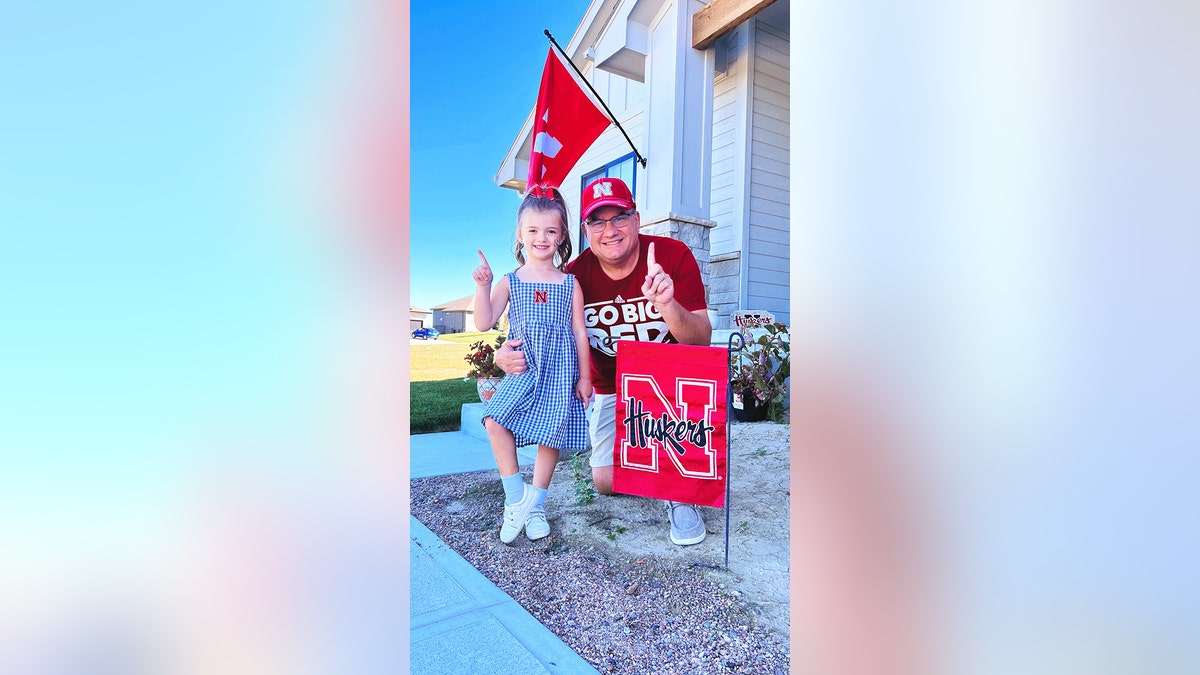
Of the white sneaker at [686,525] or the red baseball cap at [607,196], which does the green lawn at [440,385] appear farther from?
the white sneaker at [686,525]

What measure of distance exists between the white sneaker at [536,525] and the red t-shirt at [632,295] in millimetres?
768


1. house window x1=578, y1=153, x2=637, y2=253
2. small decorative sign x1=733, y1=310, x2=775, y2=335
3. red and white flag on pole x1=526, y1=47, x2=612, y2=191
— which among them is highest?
house window x1=578, y1=153, x2=637, y2=253

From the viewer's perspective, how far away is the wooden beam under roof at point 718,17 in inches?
150

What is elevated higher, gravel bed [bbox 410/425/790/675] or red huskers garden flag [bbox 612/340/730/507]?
red huskers garden flag [bbox 612/340/730/507]

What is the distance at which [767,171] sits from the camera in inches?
194

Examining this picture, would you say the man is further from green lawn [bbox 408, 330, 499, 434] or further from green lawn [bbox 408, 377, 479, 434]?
green lawn [bbox 408, 330, 499, 434]

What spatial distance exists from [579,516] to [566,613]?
2.83 feet

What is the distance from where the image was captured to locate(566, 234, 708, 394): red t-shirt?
2238 mm

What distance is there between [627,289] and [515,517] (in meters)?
1.07

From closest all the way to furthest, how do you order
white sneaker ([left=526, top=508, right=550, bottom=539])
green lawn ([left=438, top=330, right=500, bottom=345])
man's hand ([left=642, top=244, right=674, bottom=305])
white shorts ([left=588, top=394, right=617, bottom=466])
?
1. man's hand ([left=642, top=244, right=674, bottom=305])
2. white sneaker ([left=526, top=508, right=550, bottom=539])
3. white shorts ([left=588, top=394, right=617, bottom=466])
4. green lawn ([left=438, top=330, right=500, bottom=345])

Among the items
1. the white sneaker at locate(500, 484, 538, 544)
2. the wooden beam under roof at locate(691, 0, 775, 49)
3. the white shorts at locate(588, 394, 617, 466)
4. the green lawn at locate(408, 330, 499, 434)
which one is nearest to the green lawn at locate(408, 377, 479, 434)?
the green lawn at locate(408, 330, 499, 434)

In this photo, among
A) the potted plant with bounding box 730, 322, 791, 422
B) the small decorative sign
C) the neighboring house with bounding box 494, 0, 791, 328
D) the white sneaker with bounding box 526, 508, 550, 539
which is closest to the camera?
the white sneaker with bounding box 526, 508, 550, 539
